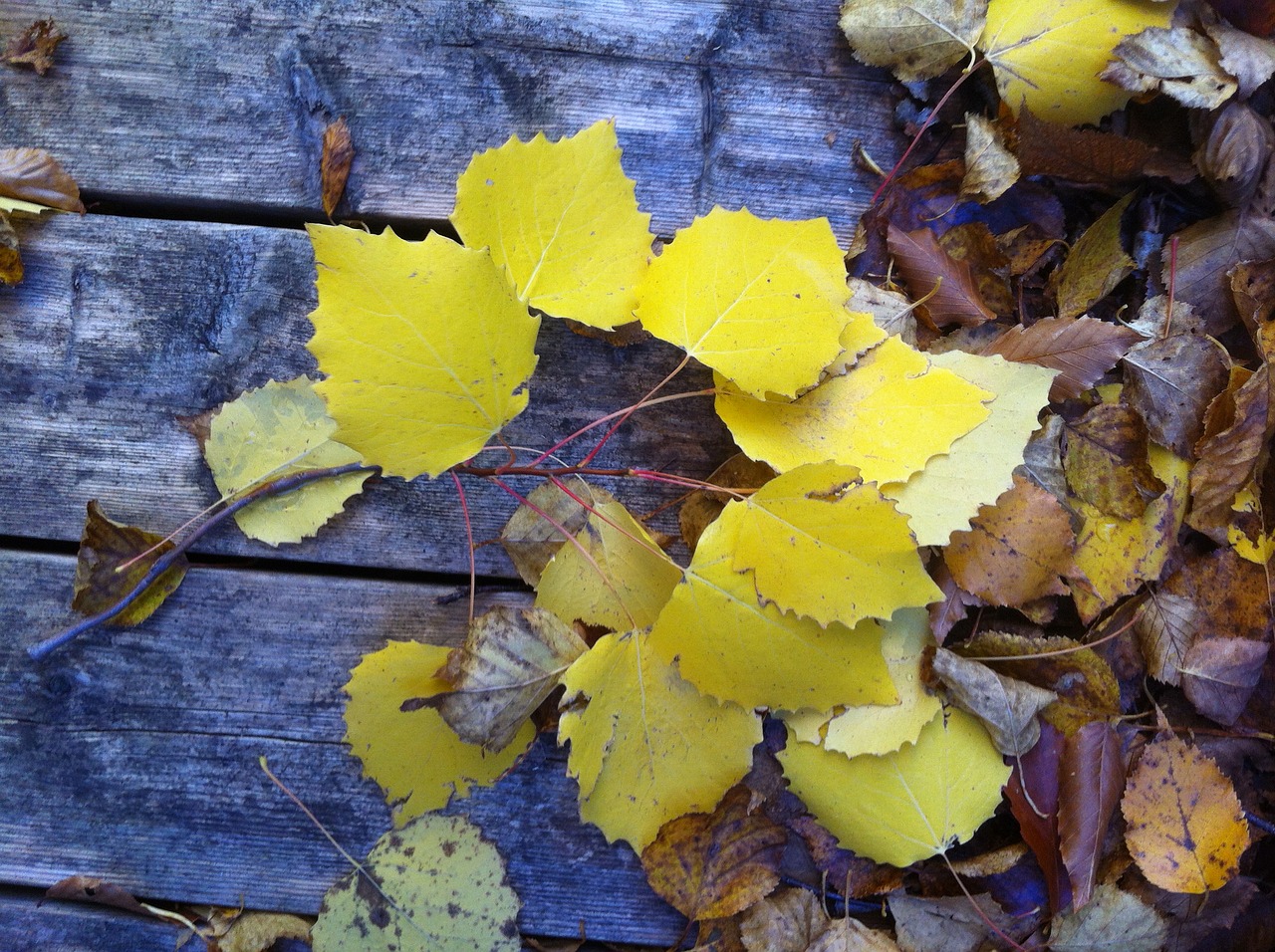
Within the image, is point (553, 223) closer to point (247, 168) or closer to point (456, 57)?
point (456, 57)

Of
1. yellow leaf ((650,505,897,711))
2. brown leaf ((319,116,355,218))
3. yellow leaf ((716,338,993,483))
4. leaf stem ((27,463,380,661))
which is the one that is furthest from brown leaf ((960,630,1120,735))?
brown leaf ((319,116,355,218))

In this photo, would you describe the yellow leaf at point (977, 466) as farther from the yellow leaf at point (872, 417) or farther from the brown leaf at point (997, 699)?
the brown leaf at point (997, 699)

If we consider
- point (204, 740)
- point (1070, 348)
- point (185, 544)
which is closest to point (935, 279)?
point (1070, 348)

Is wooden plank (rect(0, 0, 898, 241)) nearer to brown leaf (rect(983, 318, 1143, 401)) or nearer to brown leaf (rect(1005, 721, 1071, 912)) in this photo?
brown leaf (rect(983, 318, 1143, 401))

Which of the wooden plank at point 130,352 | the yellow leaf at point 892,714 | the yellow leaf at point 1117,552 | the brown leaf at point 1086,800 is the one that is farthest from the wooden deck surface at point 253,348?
the brown leaf at point 1086,800

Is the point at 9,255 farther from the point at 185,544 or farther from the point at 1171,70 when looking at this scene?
the point at 1171,70
